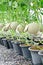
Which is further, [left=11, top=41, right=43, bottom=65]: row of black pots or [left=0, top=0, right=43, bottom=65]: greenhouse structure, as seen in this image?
[left=11, top=41, right=43, bottom=65]: row of black pots

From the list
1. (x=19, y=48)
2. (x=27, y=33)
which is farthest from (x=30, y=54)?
(x=19, y=48)

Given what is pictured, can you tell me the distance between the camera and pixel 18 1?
1846 millimetres

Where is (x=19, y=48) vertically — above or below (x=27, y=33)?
below

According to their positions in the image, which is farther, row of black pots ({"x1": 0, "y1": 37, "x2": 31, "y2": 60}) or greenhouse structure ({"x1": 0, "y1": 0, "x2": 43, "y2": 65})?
row of black pots ({"x1": 0, "y1": 37, "x2": 31, "y2": 60})

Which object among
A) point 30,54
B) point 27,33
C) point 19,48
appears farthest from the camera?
point 19,48

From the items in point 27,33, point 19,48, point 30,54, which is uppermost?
point 27,33

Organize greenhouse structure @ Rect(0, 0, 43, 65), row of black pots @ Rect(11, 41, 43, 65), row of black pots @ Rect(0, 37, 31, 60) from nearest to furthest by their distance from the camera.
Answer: greenhouse structure @ Rect(0, 0, 43, 65) → row of black pots @ Rect(11, 41, 43, 65) → row of black pots @ Rect(0, 37, 31, 60)

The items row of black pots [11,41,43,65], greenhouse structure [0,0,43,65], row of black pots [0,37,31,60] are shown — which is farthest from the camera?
row of black pots [0,37,31,60]

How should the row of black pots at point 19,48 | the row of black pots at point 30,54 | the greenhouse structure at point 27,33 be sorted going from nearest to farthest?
the greenhouse structure at point 27,33 < the row of black pots at point 30,54 < the row of black pots at point 19,48

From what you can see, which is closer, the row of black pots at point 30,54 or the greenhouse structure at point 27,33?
the greenhouse structure at point 27,33

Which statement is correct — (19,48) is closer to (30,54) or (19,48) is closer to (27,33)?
(30,54)

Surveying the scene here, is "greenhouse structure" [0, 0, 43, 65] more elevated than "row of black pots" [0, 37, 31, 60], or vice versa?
"greenhouse structure" [0, 0, 43, 65]

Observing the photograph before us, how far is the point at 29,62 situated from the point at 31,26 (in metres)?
0.75

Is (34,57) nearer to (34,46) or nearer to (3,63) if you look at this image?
(34,46)
